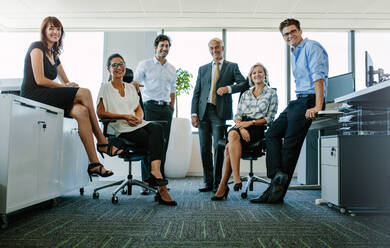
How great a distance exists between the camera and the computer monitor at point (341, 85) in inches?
118

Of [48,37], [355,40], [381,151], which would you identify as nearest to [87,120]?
[48,37]

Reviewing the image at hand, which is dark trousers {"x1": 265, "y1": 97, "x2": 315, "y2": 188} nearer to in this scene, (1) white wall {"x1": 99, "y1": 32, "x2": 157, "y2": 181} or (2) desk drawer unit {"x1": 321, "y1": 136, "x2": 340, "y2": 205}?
(2) desk drawer unit {"x1": 321, "y1": 136, "x2": 340, "y2": 205}

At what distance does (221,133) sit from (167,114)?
1.74 feet

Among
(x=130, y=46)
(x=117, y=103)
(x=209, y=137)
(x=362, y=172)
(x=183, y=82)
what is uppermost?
(x=130, y=46)

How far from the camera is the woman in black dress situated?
2.01 metres

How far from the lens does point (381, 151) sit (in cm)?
192

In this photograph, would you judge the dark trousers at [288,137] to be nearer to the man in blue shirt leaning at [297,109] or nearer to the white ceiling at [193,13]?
the man in blue shirt leaning at [297,109]

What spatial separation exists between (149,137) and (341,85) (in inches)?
79.2

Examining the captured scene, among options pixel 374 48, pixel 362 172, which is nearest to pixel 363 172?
pixel 362 172

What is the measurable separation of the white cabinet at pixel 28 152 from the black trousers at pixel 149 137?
0.48 metres

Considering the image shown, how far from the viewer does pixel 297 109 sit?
225 cm

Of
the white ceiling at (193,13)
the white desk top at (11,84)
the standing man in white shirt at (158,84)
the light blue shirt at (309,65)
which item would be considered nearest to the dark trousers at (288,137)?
the light blue shirt at (309,65)

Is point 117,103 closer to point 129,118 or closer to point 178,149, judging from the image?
point 129,118

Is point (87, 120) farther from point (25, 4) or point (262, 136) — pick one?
point (25, 4)
